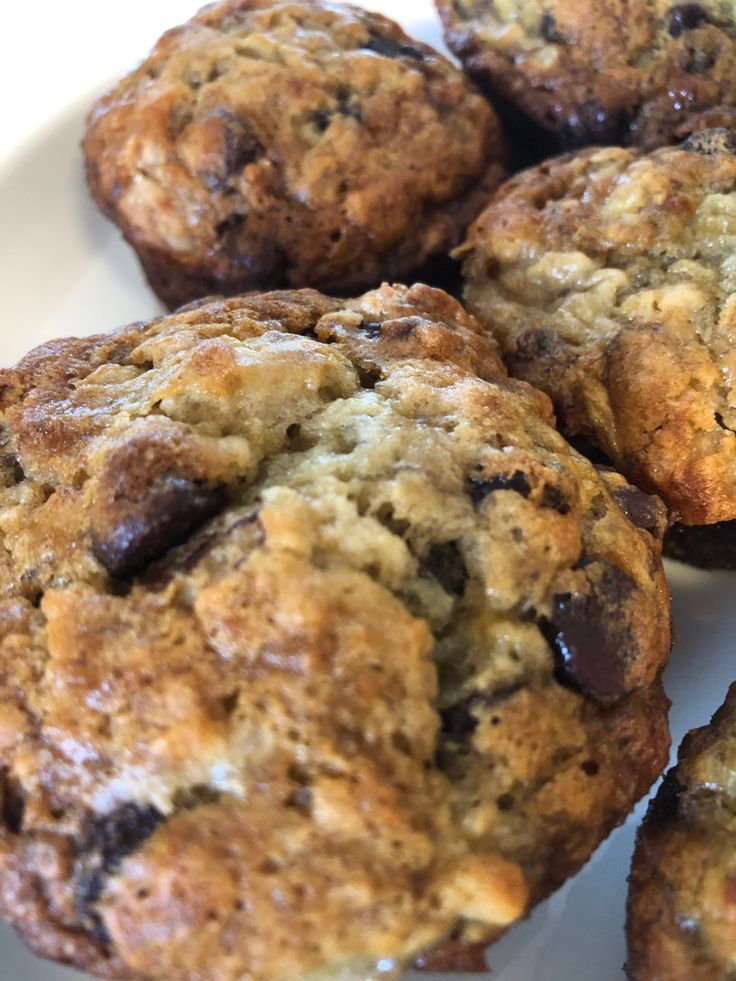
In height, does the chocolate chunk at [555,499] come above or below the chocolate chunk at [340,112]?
below

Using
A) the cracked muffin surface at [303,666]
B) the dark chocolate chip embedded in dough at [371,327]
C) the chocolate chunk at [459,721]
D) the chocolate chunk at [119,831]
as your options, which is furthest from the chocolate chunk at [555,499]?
the chocolate chunk at [119,831]

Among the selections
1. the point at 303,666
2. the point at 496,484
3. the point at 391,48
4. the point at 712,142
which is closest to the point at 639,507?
the point at 496,484

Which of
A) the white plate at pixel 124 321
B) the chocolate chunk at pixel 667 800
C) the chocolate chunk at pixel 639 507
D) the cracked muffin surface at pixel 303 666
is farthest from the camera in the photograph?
the white plate at pixel 124 321

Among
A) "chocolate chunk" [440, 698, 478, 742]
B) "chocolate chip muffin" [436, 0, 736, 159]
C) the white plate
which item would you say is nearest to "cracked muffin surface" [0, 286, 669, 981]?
"chocolate chunk" [440, 698, 478, 742]

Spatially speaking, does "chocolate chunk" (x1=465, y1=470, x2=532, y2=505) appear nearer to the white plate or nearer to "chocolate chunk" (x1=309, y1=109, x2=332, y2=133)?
the white plate

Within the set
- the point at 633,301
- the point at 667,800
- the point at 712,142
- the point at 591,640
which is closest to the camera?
the point at 591,640

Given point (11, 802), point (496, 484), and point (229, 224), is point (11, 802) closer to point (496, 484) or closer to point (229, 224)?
point (496, 484)

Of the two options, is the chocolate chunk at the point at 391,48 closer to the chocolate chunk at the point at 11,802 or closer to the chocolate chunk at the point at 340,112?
the chocolate chunk at the point at 340,112
